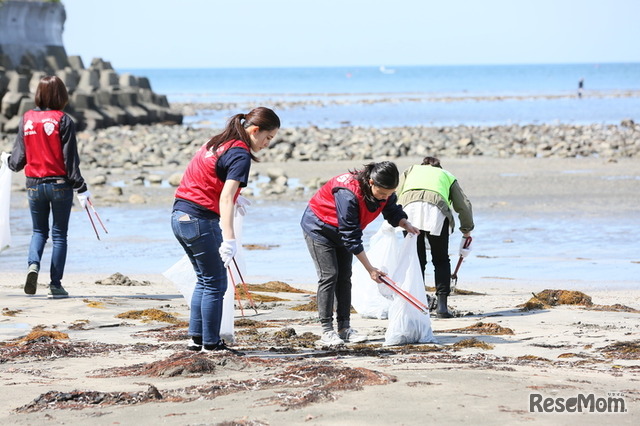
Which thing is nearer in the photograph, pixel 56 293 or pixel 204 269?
pixel 204 269

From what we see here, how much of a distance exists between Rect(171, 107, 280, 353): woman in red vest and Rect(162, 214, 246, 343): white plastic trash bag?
1.43ft

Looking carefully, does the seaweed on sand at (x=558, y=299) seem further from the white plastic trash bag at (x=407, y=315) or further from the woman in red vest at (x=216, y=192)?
the woman in red vest at (x=216, y=192)

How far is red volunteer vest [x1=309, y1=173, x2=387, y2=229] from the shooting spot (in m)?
6.22

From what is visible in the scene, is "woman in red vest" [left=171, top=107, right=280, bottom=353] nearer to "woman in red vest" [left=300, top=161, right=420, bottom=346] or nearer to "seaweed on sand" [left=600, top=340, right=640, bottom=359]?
"woman in red vest" [left=300, top=161, right=420, bottom=346]

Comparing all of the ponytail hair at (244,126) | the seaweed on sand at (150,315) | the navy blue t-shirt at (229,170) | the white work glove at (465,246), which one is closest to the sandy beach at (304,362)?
the seaweed on sand at (150,315)

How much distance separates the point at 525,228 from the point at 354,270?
252 inches

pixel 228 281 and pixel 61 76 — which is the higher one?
pixel 61 76

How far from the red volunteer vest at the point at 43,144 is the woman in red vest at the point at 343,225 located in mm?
2381

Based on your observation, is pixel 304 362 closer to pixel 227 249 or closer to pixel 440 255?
pixel 227 249

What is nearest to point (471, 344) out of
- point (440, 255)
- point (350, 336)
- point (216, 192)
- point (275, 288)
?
point (350, 336)

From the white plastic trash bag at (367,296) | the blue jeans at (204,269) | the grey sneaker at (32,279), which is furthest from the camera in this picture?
the grey sneaker at (32,279)

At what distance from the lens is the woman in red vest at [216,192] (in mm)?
5531

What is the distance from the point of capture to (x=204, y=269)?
573 cm

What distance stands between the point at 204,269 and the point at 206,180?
52 cm
